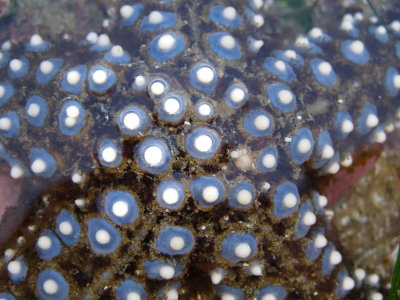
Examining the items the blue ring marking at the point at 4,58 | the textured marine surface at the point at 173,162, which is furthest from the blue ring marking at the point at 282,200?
the blue ring marking at the point at 4,58

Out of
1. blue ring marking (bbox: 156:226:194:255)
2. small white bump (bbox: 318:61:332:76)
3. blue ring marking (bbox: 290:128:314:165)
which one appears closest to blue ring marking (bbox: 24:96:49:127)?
blue ring marking (bbox: 156:226:194:255)

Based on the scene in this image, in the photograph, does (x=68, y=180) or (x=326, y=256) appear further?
(x=326, y=256)

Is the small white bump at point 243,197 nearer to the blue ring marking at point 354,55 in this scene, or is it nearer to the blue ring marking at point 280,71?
the blue ring marking at point 280,71

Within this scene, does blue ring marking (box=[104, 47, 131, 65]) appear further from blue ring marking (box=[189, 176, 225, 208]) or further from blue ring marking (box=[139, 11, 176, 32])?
blue ring marking (box=[189, 176, 225, 208])

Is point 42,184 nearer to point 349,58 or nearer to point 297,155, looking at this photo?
point 297,155

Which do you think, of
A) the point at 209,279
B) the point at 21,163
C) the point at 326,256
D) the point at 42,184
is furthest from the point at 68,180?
the point at 326,256

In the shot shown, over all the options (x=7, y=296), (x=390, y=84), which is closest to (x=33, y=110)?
(x=7, y=296)
